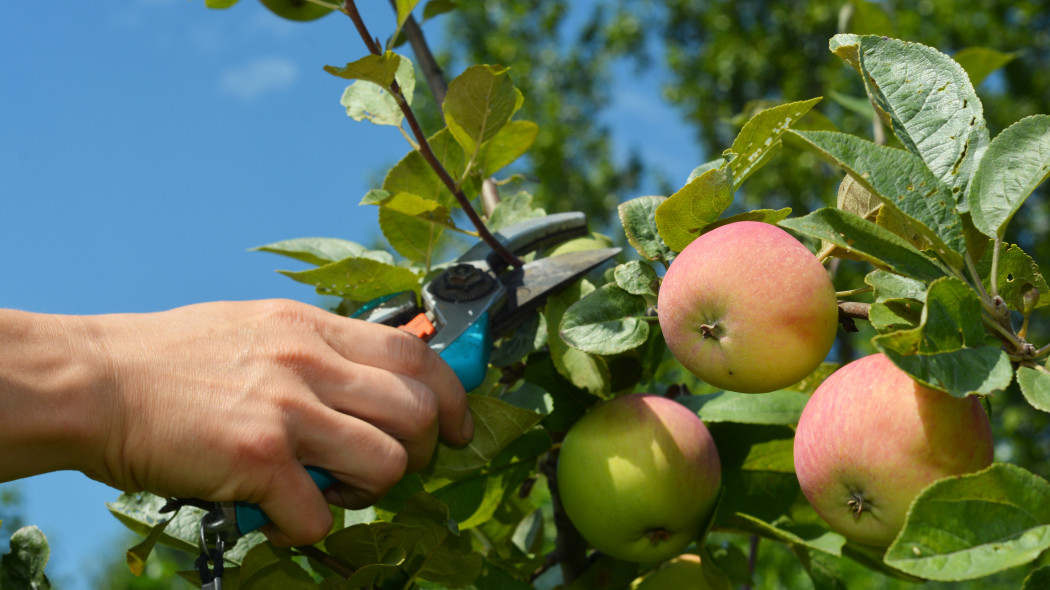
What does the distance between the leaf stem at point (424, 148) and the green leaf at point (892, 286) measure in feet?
1.83

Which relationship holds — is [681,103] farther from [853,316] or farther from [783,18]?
[853,316]

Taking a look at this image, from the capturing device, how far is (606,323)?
883 mm

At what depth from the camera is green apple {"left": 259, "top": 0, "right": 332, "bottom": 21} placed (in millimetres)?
1358

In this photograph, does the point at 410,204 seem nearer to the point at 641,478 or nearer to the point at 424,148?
the point at 424,148

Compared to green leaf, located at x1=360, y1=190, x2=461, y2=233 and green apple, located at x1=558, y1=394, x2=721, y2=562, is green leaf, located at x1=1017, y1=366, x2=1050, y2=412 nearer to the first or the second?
green apple, located at x1=558, y1=394, x2=721, y2=562

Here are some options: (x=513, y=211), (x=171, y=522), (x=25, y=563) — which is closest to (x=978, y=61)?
(x=513, y=211)

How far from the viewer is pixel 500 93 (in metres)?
1.08

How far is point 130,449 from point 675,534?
2.12 feet

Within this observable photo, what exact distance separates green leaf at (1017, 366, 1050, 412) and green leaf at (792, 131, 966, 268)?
0.10m

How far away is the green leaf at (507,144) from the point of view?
1262 mm

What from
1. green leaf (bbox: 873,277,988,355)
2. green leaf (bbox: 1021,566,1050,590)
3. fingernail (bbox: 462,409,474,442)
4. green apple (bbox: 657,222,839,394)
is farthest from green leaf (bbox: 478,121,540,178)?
green leaf (bbox: 1021,566,1050,590)

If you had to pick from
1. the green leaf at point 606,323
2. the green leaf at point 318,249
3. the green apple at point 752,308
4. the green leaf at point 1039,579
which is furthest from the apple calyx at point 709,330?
the green leaf at point 318,249

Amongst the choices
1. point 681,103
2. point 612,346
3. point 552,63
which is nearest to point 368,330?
point 612,346

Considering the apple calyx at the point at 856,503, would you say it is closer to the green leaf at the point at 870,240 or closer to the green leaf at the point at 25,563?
the green leaf at the point at 870,240
